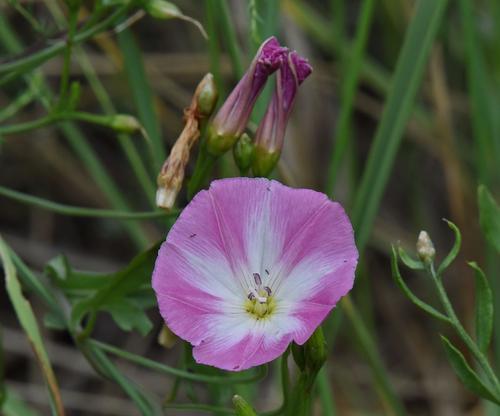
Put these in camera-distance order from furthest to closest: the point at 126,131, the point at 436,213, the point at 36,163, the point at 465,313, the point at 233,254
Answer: the point at 436,213
the point at 36,163
the point at 465,313
the point at 126,131
the point at 233,254

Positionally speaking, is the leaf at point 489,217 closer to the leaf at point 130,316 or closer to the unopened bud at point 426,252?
the unopened bud at point 426,252

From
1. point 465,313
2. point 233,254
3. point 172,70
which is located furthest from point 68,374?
point 233,254

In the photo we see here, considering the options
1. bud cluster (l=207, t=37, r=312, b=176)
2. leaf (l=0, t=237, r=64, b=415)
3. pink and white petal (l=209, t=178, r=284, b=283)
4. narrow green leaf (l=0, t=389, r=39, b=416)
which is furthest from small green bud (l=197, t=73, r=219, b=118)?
narrow green leaf (l=0, t=389, r=39, b=416)

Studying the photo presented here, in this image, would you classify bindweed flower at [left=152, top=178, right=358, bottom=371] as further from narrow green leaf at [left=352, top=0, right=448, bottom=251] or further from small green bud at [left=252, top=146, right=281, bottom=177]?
narrow green leaf at [left=352, top=0, right=448, bottom=251]

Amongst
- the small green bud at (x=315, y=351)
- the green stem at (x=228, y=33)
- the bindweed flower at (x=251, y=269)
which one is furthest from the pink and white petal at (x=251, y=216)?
the green stem at (x=228, y=33)

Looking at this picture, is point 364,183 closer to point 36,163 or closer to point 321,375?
point 321,375

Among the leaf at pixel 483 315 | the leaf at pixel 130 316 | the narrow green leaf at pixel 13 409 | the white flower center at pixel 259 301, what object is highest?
the leaf at pixel 483 315
